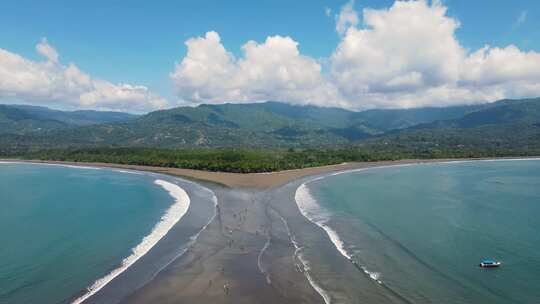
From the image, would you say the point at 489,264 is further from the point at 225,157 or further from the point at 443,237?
the point at 225,157

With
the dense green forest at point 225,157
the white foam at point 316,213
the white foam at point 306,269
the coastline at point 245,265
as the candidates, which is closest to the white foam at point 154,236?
the coastline at point 245,265

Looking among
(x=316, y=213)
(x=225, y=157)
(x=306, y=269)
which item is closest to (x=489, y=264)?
(x=306, y=269)

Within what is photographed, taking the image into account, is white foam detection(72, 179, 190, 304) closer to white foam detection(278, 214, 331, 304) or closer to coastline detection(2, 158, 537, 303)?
coastline detection(2, 158, 537, 303)

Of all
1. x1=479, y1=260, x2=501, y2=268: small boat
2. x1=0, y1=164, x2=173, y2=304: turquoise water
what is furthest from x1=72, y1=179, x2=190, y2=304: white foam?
x1=479, y1=260, x2=501, y2=268: small boat

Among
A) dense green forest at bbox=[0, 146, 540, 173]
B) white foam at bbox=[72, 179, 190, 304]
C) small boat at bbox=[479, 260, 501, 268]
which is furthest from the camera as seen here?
dense green forest at bbox=[0, 146, 540, 173]

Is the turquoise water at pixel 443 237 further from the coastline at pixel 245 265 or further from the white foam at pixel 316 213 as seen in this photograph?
the coastline at pixel 245 265

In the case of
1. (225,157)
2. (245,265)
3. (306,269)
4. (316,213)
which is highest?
(225,157)
